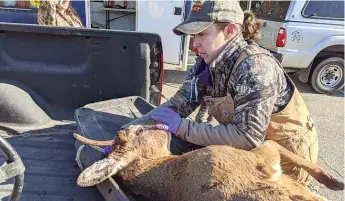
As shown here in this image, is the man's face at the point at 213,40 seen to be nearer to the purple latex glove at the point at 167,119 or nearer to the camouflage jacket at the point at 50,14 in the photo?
the purple latex glove at the point at 167,119

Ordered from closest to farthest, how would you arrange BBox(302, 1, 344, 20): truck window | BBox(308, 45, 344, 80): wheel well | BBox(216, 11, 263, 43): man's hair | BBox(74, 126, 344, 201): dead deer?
BBox(74, 126, 344, 201): dead deer → BBox(216, 11, 263, 43): man's hair → BBox(302, 1, 344, 20): truck window → BBox(308, 45, 344, 80): wheel well

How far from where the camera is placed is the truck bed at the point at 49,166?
213cm

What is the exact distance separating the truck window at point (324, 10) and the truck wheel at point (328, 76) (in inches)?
36.2

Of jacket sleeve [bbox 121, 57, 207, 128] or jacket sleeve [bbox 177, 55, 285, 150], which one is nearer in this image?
jacket sleeve [bbox 177, 55, 285, 150]

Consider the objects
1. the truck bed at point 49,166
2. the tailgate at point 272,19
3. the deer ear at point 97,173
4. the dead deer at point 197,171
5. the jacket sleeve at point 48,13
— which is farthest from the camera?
the tailgate at point 272,19

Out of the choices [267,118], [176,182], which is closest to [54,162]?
[176,182]

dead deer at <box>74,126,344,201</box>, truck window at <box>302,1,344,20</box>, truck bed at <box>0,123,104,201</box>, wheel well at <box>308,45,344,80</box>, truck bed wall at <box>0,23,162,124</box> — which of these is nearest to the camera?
dead deer at <box>74,126,344,201</box>

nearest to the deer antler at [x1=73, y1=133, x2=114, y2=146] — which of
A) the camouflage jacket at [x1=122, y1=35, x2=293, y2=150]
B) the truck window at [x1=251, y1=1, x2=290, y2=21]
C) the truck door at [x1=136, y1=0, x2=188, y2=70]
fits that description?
the camouflage jacket at [x1=122, y1=35, x2=293, y2=150]

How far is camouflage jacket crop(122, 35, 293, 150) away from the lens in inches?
84.8

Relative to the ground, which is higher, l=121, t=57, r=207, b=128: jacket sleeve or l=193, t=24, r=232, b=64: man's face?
l=193, t=24, r=232, b=64: man's face

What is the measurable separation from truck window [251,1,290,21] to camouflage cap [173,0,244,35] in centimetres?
584

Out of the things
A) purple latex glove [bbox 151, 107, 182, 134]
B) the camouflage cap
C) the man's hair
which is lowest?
purple latex glove [bbox 151, 107, 182, 134]

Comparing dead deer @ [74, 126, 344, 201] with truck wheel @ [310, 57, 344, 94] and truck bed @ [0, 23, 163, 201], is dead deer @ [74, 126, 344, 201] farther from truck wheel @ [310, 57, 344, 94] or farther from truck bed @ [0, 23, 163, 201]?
truck wheel @ [310, 57, 344, 94]

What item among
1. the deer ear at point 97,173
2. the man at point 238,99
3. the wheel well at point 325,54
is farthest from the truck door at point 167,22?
the deer ear at point 97,173
